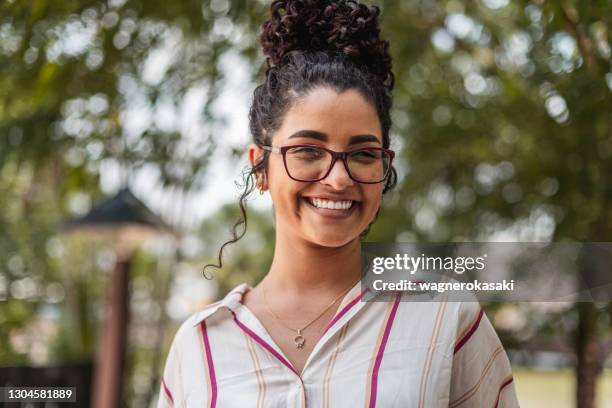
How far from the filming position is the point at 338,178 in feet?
4.40

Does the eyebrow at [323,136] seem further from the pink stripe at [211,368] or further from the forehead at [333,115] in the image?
the pink stripe at [211,368]

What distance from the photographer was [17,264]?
6.43 metres

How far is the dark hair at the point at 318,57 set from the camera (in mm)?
1437

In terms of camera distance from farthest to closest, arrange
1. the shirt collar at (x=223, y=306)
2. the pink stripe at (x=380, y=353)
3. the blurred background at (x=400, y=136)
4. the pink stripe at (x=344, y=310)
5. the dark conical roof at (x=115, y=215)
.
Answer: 1. the dark conical roof at (x=115, y=215)
2. the blurred background at (x=400, y=136)
3. the shirt collar at (x=223, y=306)
4. the pink stripe at (x=344, y=310)
5. the pink stripe at (x=380, y=353)

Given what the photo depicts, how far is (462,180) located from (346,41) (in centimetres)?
353

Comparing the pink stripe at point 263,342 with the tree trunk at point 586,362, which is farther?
the tree trunk at point 586,362

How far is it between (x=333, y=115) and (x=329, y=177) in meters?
0.12

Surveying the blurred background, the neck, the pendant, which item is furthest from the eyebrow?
the blurred background

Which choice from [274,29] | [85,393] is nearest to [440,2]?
[274,29]

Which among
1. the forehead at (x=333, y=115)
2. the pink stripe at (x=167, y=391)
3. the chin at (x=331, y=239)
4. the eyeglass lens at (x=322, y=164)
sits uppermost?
the forehead at (x=333, y=115)

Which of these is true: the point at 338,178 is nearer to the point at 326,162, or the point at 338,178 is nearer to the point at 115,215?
the point at 326,162

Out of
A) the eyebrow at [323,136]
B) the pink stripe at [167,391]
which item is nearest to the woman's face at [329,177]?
the eyebrow at [323,136]

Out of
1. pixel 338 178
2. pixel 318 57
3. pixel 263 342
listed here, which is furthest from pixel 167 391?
pixel 318 57

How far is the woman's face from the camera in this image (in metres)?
1.36
